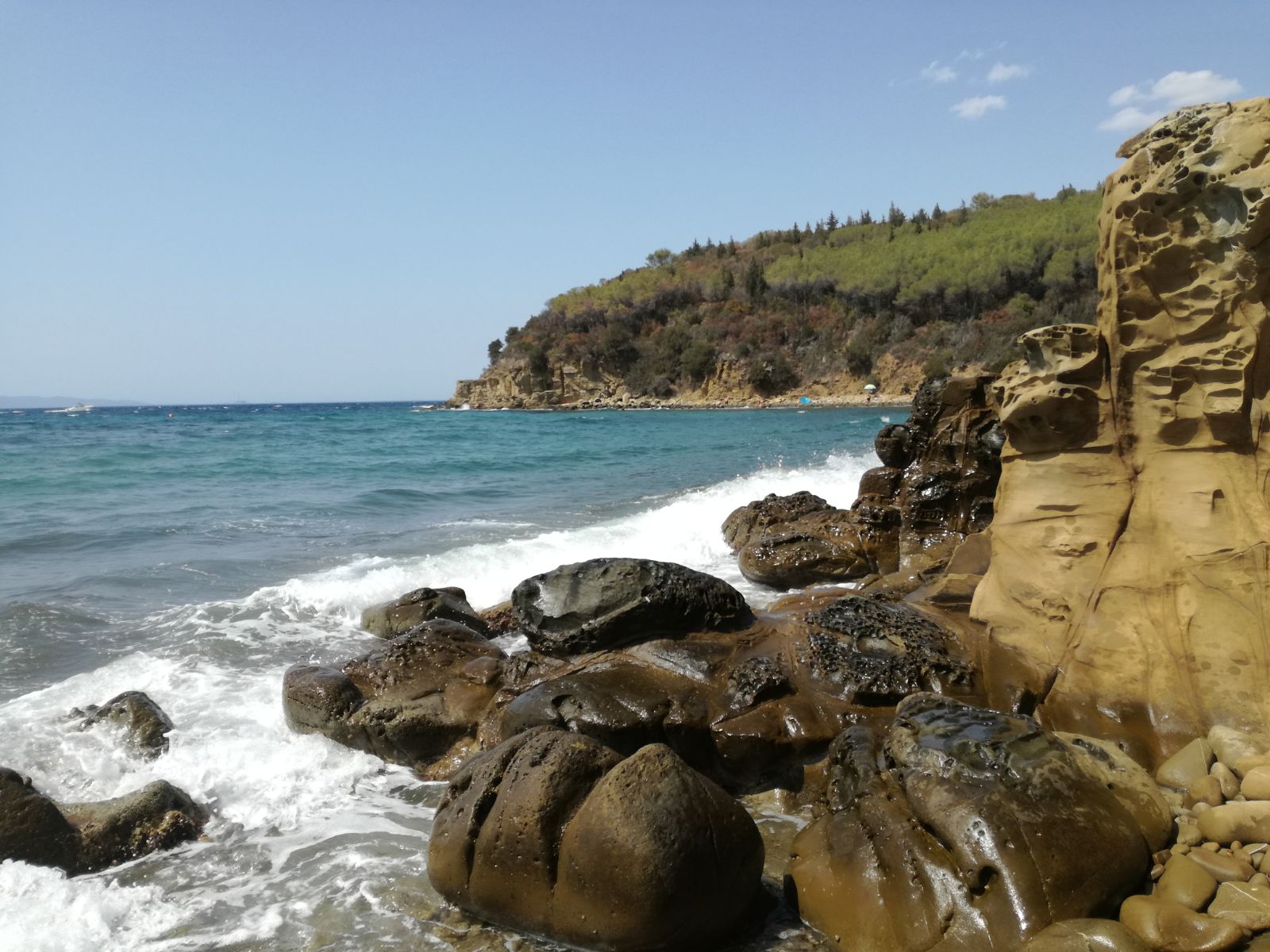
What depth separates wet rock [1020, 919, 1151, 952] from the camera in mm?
2920

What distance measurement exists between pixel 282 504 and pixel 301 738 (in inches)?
451

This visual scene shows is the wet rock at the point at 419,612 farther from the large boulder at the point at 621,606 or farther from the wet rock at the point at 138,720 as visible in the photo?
the wet rock at the point at 138,720

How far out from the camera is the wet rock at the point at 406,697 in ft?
18.5

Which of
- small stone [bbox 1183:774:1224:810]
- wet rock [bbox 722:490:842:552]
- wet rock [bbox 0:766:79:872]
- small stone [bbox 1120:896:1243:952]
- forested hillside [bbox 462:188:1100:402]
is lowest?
wet rock [bbox 0:766:79:872]

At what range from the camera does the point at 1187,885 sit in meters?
3.20

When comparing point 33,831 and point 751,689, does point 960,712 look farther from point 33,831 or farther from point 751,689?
point 33,831

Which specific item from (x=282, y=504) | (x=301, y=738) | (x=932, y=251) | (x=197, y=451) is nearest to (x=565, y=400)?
(x=932, y=251)

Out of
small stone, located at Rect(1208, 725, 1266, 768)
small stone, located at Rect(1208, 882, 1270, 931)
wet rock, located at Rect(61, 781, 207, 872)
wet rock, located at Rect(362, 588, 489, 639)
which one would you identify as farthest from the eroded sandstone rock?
wet rock, located at Rect(61, 781, 207, 872)

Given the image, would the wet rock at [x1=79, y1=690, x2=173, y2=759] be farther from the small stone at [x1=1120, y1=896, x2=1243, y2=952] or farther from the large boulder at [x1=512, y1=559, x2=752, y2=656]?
the small stone at [x1=1120, y1=896, x2=1243, y2=952]

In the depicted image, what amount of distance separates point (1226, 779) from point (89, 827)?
528cm

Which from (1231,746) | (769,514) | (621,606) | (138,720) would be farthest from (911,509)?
(138,720)

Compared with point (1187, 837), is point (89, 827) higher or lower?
lower

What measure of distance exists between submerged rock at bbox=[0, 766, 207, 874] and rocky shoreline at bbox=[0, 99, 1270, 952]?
0.04ft

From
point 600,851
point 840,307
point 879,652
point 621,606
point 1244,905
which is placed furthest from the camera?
point 840,307
